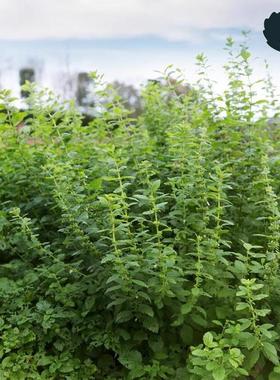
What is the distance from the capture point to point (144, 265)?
2930 millimetres

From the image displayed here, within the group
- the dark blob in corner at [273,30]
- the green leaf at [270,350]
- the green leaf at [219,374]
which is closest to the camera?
the green leaf at [219,374]

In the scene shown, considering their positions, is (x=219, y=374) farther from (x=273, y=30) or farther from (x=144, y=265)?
(x=273, y=30)

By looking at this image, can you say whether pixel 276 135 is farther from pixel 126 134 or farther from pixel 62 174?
pixel 62 174

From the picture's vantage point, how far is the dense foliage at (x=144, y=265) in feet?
9.43

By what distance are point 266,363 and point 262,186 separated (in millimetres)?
895

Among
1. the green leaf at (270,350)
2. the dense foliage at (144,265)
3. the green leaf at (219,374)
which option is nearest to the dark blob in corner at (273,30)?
the dense foliage at (144,265)

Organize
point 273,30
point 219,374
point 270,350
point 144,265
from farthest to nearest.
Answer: point 273,30, point 144,265, point 270,350, point 219,374

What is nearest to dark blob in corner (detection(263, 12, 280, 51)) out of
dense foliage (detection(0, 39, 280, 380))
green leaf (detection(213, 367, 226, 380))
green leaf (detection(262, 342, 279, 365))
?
dense foliage (detection(0, 39, 280, 380))

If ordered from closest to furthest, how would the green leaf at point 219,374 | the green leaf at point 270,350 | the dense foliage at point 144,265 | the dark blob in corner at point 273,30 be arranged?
the green leaf at point 219,374, the green leaf at point 270,350, the dense foliage at point 144,265, the dark blob in corner at point 273,30

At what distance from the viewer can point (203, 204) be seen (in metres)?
3.15

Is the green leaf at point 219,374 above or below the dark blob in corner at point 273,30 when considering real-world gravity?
below

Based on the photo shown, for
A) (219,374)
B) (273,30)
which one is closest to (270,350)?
(219,374)

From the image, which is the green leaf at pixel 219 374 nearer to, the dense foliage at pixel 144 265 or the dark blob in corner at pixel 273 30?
the dense foliage at pixel 144 265

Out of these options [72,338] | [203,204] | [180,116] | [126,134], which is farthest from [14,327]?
[180,116]
